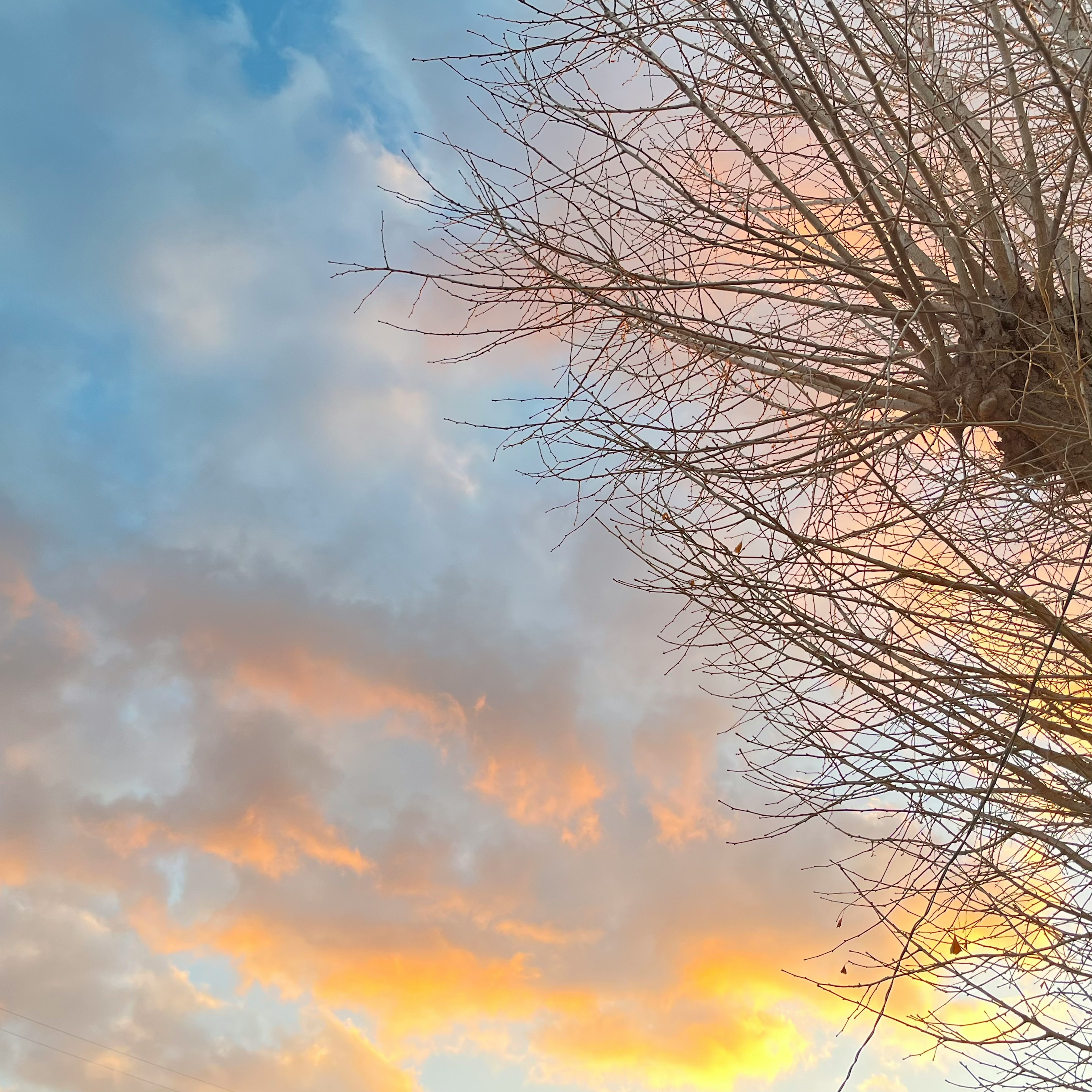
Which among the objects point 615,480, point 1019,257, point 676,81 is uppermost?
point 676,81

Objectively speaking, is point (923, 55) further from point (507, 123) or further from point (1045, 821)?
point (1045, 821)

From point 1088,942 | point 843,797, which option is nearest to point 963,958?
point 1088,942

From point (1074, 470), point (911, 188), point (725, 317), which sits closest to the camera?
point (1074, 470)

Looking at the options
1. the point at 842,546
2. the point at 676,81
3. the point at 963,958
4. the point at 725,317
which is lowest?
the point at 963,958

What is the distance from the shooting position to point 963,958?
392cm

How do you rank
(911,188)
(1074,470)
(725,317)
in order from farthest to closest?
(725,317) < (911,188) < (1074,470)

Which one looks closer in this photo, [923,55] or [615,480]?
[923,55]

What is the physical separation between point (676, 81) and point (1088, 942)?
12.4ft

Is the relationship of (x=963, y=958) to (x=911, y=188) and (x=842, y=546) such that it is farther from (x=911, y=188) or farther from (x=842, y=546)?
(x=911, y=188)

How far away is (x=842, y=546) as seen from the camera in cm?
369

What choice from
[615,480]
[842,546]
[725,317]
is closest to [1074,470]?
[842,546]

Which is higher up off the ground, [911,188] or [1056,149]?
[1056,149]

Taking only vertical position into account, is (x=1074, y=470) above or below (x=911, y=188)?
below

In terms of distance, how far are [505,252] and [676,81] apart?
96 cm
